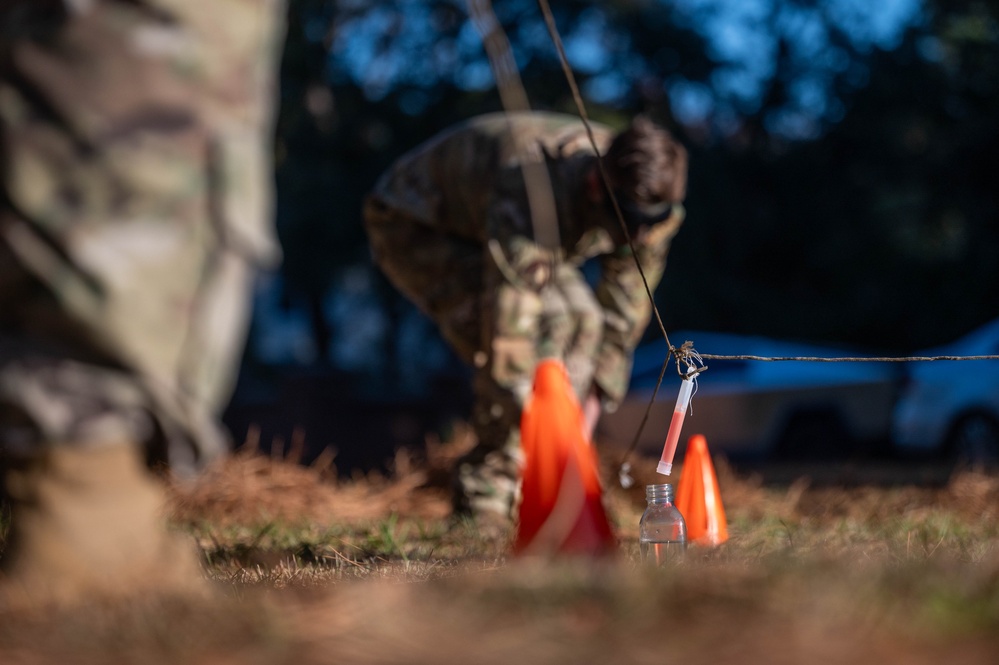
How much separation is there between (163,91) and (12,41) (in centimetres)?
22

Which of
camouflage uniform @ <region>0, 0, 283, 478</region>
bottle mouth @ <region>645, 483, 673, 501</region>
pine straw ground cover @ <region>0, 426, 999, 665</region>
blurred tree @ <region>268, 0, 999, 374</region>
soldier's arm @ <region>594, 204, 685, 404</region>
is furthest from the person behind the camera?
blurred tree @ <region>268, 0, 999, 374</region>

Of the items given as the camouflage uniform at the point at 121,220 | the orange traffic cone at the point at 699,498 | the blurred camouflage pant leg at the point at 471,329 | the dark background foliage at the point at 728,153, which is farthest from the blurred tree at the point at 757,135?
the camouflage uniform at the point at 121,220

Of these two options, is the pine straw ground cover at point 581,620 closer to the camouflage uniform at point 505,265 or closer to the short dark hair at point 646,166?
the short dark hair at point 646,166

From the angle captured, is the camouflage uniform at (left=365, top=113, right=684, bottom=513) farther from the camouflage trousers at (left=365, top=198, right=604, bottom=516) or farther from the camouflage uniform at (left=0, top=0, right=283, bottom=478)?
the camouflage uniform at (left=0, top=0, right=283, bottom=478)

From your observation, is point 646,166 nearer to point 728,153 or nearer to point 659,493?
point 659,493

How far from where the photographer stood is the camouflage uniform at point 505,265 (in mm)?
4672

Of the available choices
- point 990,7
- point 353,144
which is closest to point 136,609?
point 353,144

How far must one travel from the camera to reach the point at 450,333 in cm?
542

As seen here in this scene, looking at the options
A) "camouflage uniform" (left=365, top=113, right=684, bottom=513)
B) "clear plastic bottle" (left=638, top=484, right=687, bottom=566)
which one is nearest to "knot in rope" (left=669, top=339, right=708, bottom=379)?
"clear plastic bottle" (left=638, top=484, right=687, bottom=566)

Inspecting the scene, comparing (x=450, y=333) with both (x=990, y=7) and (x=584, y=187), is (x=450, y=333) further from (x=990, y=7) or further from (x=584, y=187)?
(x=990, y=7)

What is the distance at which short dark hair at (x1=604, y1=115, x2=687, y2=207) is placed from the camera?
4.32 meters

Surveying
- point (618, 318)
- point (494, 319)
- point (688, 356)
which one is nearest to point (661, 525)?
point (688, 356)

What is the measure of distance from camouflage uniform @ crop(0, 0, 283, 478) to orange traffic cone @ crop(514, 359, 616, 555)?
1.04 metres

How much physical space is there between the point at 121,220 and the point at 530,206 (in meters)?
3.01
